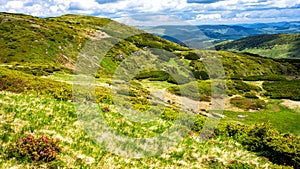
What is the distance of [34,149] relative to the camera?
1060cm

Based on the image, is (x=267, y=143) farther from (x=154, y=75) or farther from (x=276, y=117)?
(x=154, y=75)

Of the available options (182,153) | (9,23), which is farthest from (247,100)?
(9,23)

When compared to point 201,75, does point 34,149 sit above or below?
above

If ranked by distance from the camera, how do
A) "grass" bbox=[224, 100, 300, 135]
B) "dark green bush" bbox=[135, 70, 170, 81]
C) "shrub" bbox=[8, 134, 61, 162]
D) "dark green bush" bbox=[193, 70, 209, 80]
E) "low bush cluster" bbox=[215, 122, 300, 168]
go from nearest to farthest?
1. "shrub" bbox=[8, 134, 61, 162]
2. "low bush cluster" bbox=[215, 122, 300, 168]
3. "grass" bbox=[224, 100, 300, 135]
4. "dark green bush" bbox=[135, 70, 170, 81]
5. "dark green bush" bbox=[193, 70, 209, 80]

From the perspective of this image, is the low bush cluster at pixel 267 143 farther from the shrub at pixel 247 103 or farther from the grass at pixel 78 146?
the shrub at pixel 247 103

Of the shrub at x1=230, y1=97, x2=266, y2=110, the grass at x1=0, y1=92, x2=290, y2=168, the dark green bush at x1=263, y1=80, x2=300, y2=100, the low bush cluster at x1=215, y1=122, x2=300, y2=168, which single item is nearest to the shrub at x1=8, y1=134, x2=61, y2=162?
the grass at x1=0, y1=92, x2=290, y2=168

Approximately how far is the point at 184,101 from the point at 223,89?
3283cm

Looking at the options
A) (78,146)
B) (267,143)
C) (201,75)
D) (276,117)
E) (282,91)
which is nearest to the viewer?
(78,146)

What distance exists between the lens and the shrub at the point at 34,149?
10.4 m

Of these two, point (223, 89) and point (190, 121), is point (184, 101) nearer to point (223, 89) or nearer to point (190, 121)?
point (223, 89)

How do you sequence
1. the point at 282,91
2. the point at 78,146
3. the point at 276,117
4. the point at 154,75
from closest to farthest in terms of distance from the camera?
1. the point at 78,146
2. the point at 276,117
3. the point at 282,91
4. the point at 154,75

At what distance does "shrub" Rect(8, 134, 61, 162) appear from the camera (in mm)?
10422

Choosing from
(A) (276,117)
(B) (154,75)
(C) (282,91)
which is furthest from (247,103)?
(B) (154,75)

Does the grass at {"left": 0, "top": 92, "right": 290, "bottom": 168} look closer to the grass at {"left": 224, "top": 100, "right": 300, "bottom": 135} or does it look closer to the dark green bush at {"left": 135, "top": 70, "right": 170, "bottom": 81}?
the grass at {"left": 224, "top": 100, "right": 300, "bottom": 135}
